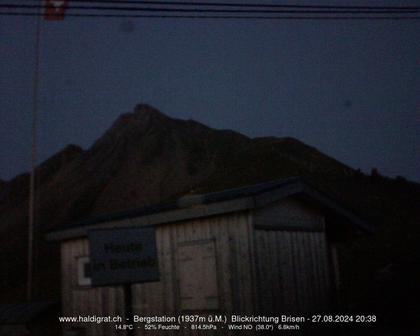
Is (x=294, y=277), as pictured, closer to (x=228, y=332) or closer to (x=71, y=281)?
(x=228, y=332)

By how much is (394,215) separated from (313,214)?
16412 millimetres

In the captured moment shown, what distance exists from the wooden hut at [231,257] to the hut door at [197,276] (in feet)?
0.07

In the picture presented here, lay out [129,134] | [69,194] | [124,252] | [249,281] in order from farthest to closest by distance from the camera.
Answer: [129,134]
[69,194]
[249,281]
[124,252]

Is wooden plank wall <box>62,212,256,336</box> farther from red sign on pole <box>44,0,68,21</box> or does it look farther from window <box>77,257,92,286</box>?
red sign on pole <box>44,0,68,21</box>

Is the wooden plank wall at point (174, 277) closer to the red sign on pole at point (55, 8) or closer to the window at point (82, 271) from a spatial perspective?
the window at point (82, 271)

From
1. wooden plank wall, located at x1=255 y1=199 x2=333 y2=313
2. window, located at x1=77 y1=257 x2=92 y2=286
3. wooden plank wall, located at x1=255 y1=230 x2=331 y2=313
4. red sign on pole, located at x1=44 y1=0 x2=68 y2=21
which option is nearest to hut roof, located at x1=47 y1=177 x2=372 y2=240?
wooden plank wall, located at x1=255 y1=199 x2=333 y2=313

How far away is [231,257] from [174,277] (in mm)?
1604

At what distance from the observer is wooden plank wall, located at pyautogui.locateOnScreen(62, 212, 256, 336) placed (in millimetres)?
11031

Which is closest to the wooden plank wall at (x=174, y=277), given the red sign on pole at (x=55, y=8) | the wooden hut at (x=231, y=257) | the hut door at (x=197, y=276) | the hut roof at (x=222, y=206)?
the wooden hut at (x=231, y=257)

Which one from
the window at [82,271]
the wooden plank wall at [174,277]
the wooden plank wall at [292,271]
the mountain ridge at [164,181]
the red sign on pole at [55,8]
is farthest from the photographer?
the mountain ridge at [164,181]

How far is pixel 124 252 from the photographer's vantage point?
21.8 ft

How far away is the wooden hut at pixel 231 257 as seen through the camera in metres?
11.1

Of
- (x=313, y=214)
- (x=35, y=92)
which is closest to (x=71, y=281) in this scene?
(x=313, y=214)

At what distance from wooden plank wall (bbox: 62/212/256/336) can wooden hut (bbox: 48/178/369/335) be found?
21 millimetres
